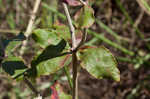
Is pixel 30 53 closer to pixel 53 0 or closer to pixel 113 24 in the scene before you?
pixel 53 0

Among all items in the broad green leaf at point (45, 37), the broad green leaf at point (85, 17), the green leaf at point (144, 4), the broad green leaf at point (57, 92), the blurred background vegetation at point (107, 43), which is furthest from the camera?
the blurred background vegetation at point (107, 43)

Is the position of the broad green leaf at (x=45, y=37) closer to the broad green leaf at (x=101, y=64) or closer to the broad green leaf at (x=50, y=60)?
the broad green leaf at (x=50, y=60)

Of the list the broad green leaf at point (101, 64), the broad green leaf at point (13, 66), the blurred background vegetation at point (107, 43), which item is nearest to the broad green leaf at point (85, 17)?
the broad green leaf at point (101, 64)

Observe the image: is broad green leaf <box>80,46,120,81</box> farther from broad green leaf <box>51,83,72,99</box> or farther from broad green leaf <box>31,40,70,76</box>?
broad green leaf <box>51,83,72,99</box>

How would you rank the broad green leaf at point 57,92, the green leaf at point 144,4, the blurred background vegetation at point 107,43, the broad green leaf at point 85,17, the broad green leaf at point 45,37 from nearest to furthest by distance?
the broad green leaf at point 85,17
the broad green leaf at point 45,37
the broad green leaf at point 57,92
the green leaf at point 144,4
the blurred background vegetation at point 107,43

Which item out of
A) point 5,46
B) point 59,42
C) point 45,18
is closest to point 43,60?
point 59,42

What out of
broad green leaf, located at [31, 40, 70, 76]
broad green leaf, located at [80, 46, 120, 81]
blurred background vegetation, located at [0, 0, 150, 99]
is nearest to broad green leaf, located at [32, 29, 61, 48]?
broad green leaf, located at [31, 40, 70, 76]

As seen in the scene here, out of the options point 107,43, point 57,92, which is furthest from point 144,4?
point 107,43
